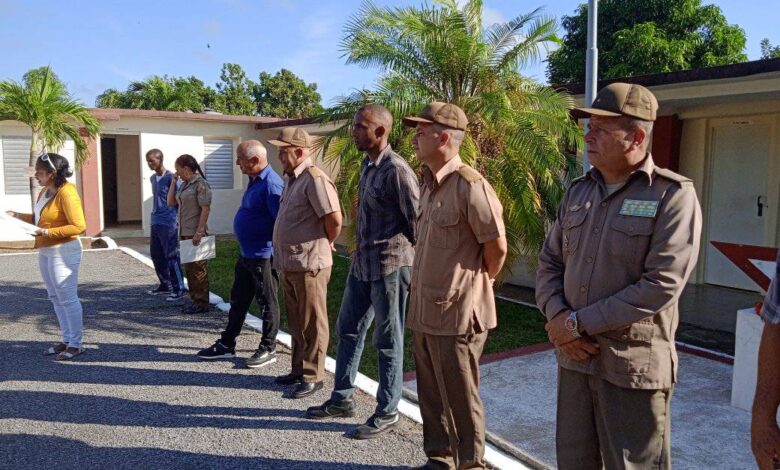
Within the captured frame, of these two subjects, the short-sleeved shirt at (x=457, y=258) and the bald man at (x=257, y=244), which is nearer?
the short-sleeved shirt at (x=457, y=258)

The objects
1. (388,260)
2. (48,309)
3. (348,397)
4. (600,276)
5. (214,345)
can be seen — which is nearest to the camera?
(600,276)

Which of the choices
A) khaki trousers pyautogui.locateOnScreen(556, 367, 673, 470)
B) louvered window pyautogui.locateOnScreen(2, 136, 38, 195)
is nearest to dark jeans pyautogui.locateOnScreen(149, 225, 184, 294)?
khaki trousers pyautogui.locateOnScreen(556, 367, 673, 470)

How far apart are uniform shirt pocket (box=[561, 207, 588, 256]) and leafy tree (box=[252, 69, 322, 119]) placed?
3577cm

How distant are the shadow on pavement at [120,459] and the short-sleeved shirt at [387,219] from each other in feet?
3.86

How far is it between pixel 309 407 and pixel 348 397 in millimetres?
332

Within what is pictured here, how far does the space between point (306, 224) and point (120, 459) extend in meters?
1.92

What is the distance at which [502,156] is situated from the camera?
6.76m

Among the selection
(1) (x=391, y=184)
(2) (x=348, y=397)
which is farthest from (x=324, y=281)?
(1) (x=391, y=184)

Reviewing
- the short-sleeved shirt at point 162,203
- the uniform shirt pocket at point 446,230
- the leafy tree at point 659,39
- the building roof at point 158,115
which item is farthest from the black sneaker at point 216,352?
the leafy tree at point 659,39

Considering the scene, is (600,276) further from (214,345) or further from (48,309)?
(48,309)

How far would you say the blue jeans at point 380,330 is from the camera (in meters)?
3.88

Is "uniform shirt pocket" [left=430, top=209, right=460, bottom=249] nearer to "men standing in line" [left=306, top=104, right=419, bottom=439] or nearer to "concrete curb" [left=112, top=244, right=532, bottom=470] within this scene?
"men standing in line" [left=306, top=104, right=419, bottom=439]

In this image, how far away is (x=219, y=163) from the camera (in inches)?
650

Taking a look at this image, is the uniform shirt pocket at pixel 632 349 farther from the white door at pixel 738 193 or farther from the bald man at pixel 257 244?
the white door at pixel 738 193
